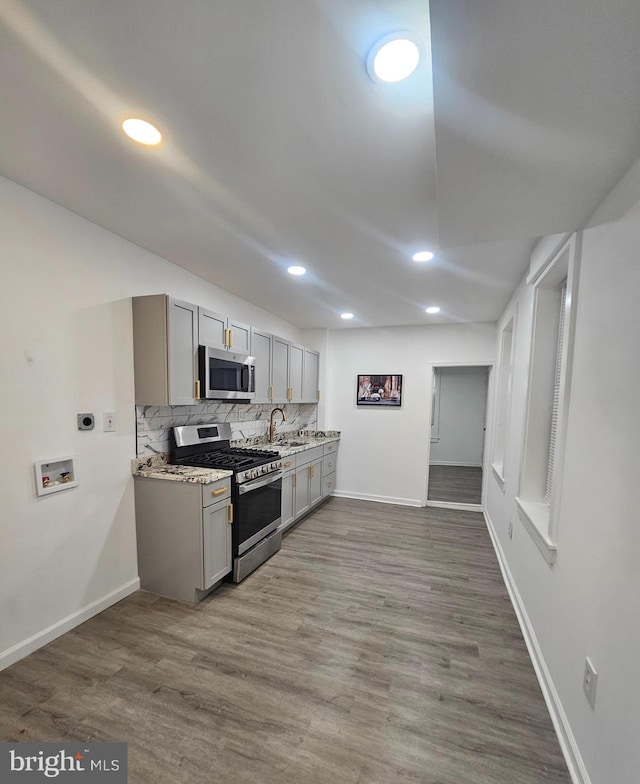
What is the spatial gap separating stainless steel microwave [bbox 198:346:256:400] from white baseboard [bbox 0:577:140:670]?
1570 mm

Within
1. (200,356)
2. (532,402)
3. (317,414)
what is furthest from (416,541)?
(200,356)

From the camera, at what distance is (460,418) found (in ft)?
25.6

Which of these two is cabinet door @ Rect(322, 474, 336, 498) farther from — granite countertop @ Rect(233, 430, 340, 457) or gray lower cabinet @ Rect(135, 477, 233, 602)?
gray lower cabinet @ Rect(135, 477, 233, 602)

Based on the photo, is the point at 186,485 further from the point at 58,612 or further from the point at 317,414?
the point at 317,414

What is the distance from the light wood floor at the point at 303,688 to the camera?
1.36 metres

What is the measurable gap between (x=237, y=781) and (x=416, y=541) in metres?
2.66

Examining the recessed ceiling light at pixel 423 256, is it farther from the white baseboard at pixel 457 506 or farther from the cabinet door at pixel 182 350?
the white baseboard at pixel 457 506

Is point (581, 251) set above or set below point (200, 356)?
above

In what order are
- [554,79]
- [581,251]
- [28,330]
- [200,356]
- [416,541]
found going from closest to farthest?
1. [554,79]
2. [581,251]
3. [28,330]
4. [200,356]
5. [416,541]

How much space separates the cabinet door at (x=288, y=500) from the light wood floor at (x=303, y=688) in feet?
2.68

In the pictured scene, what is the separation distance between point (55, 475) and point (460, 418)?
7.73 metres

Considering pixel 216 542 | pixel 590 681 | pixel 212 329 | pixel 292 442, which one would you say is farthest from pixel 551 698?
pixel 292 442

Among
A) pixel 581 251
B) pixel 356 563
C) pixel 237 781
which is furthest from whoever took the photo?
pixel 356 563

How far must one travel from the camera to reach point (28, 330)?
1832 millimetres
